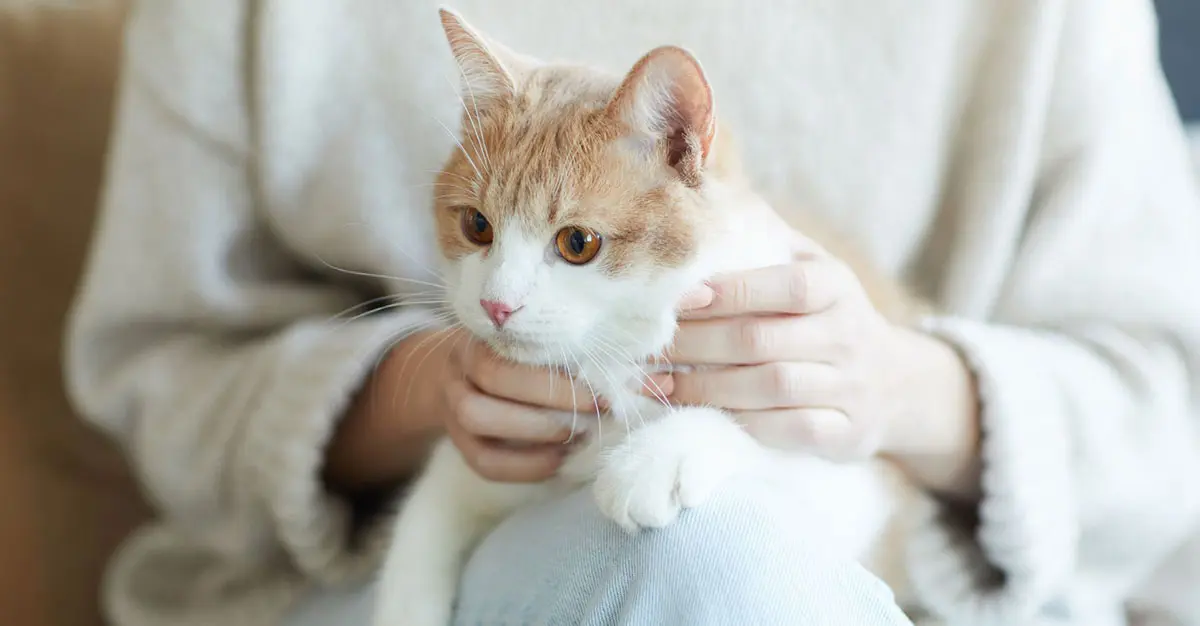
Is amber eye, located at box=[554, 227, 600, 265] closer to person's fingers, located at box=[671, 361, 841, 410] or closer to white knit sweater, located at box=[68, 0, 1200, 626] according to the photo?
person's fingers, located at box=[671, 361, 841, 410]

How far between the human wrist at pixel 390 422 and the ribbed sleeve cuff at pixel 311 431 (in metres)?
0.03

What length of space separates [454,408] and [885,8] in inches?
26.4

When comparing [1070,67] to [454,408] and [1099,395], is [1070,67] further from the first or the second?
[454,408]

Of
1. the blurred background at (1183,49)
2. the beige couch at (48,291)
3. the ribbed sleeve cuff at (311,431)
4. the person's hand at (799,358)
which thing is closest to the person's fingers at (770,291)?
the person's hand at (799,358)

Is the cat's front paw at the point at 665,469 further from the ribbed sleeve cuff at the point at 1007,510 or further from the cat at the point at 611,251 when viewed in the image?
the ribbed sleeve cuff at the point at 1007,510

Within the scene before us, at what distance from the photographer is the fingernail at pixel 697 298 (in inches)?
30.1

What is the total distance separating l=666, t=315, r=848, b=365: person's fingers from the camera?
0.78m

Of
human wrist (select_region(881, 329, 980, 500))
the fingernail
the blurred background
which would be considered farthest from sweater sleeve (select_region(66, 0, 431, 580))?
the blurred background

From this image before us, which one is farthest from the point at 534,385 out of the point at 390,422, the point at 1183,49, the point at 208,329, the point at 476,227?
the point at 1183,49

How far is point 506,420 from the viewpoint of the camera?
33.5 inches

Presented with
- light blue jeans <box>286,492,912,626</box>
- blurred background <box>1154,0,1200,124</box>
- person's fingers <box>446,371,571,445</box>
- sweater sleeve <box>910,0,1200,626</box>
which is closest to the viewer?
light blue jeans <box>286,492,912,626</box>

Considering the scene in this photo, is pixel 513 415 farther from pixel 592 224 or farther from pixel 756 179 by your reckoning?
pixel 756 179

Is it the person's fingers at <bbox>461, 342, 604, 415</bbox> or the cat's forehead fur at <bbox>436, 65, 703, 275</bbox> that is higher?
the cat's forehead fur at <bbox>436, 65, 703, 275</bbox>

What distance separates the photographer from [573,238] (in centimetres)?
74
